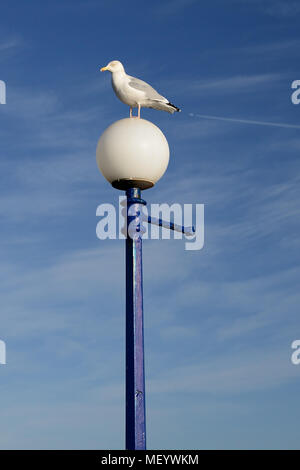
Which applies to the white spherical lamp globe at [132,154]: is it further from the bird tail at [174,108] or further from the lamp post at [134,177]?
the bird tail at [174,108]

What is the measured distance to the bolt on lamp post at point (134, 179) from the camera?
1104 centimetres

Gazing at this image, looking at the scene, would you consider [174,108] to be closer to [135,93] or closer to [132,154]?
[135,93]

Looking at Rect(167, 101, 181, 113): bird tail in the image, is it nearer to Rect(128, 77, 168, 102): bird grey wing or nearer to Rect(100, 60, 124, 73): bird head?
Rect(128, 77, 168, 102): bird grey wing

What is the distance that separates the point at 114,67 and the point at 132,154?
2.56 meters

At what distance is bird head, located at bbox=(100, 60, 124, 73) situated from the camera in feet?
43.7

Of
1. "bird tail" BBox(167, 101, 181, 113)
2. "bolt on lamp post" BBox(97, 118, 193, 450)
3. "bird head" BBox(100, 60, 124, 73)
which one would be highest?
"bird head" BBox(100, 60, 124, 73)

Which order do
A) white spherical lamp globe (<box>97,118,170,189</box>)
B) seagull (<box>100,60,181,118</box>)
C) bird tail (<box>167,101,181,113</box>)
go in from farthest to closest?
bird tail (<box>167,101,181,113</box>) → seagull (<box>100,60,181,118</box>) → white spherical lamp globe (<box>97,118,170,189</box>)

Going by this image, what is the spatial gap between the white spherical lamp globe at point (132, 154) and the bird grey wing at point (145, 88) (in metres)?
1.10

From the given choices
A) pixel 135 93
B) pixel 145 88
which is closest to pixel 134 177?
pixel 135 93

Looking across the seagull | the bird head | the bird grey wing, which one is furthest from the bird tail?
the bird head

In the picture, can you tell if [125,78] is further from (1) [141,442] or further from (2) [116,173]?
(1) [141,442]
